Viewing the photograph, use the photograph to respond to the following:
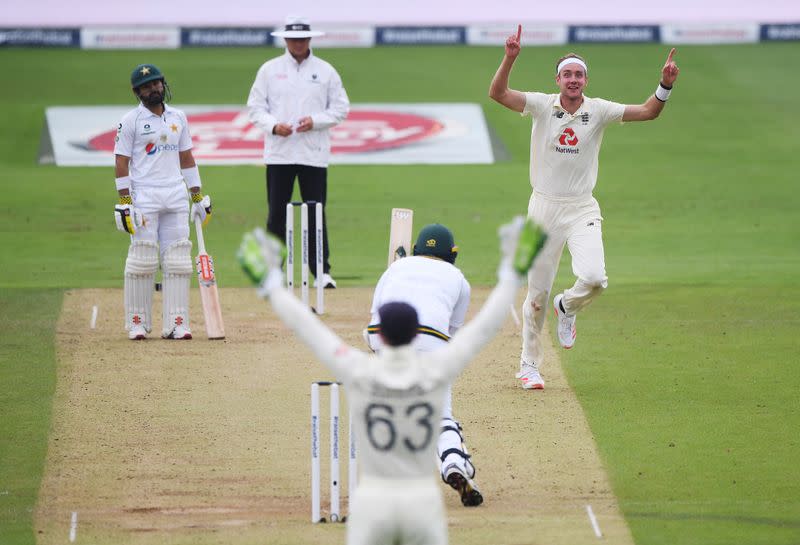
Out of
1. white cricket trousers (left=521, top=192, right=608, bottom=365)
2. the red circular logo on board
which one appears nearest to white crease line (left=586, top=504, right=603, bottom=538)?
white cricket trousers (left=521, top=192, right=608, bottom=365)

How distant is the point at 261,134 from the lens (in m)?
21.1

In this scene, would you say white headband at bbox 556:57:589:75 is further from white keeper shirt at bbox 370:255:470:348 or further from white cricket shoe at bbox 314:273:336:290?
white cricket shoe at bbox 314:273:336:290

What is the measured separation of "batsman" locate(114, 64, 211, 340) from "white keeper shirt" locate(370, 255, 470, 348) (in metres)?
3.70

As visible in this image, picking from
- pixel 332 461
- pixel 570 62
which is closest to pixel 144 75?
pixel 570 62

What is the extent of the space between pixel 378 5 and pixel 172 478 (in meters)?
26.2

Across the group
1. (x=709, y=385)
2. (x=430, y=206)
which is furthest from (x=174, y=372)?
(x=430, y=206)

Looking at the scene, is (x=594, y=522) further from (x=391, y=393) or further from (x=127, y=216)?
(x=127, y=216)

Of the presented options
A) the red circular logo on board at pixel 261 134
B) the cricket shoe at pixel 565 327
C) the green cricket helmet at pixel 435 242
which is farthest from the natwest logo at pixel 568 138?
the red circular logo on board at pixel 261 134

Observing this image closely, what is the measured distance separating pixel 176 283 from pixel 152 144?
1108 mm

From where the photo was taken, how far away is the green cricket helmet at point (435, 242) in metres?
7.88

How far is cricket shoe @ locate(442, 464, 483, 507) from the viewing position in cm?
752

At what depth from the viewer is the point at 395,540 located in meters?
5.65

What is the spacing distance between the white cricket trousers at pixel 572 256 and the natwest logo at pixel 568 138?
1.25 feet

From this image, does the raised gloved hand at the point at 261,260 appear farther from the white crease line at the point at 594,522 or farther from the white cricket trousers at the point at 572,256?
the white cricket trousers at the point at 572,256
